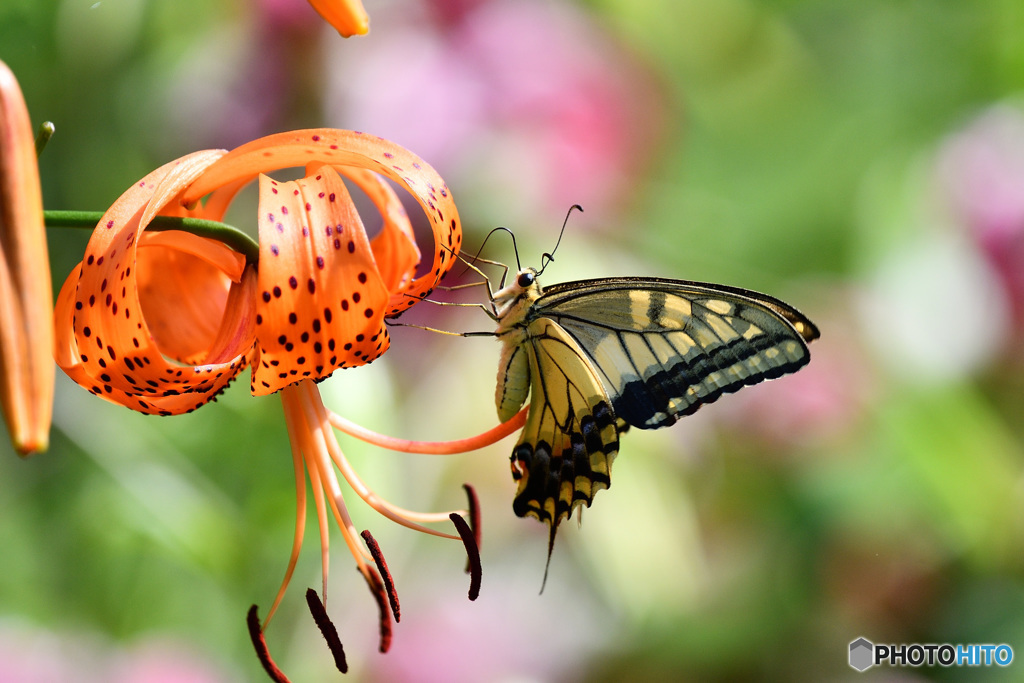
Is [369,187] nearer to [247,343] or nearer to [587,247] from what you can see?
[247,343]

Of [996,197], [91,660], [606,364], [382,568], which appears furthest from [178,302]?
[996,197]

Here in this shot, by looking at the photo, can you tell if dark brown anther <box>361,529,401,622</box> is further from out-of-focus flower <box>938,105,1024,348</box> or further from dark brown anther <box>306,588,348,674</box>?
out-of-focus flower <box>938,105,1024,348</box>

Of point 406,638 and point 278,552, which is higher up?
point 278,552

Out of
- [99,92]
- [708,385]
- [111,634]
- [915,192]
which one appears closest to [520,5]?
[99,92]

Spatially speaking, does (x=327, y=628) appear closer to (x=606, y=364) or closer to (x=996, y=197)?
(x=606, y=364)

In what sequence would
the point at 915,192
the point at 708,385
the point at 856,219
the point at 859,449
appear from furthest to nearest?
the point at 856,219
the point at 915,192
the point at 859,449
the point at 708,385

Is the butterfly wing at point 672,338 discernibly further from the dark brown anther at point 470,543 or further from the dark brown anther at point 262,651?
the dark brown anther at point 262,651
